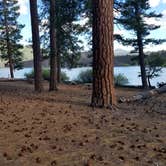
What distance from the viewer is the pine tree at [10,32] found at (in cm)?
4478

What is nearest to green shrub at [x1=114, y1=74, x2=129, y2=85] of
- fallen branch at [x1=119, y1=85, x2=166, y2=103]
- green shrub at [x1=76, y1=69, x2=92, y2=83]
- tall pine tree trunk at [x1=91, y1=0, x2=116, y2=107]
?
green shrub at [x1=76, y1=69, x2=92, y2=83]

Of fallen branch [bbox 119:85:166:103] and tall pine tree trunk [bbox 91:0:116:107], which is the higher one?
tall pine tree trunk [bbox 91:0:116:107]

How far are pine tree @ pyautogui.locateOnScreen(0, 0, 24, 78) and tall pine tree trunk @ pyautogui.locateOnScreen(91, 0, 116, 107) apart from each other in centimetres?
3316

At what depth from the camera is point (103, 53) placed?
471 inches

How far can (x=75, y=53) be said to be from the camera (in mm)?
33906

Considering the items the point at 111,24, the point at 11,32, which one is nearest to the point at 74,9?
the point at 111,24

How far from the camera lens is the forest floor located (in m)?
6.21

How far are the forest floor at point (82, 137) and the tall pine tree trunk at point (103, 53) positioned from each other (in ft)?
1.87

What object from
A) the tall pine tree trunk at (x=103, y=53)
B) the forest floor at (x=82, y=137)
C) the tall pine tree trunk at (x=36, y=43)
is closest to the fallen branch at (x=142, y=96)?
the tall pine tree trunk at (x=103, y=53)

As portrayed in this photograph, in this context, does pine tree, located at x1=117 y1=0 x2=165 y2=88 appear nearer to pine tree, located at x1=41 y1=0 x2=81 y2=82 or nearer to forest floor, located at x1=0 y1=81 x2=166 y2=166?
pine tree, located at x1=41 y1=0 x2=81 y2=82

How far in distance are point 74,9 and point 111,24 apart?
12.3 meters

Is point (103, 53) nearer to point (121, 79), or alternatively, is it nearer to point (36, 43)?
point (36, 43)

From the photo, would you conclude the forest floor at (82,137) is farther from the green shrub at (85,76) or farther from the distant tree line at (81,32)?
the green shrub at (85,76)

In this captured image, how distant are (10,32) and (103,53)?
34.6 m
